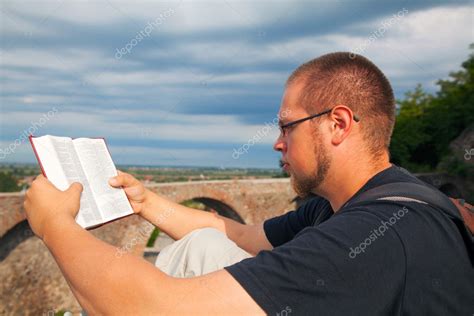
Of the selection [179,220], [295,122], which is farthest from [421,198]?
[179,220]

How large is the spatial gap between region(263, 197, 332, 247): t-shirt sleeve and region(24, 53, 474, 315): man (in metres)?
0.71

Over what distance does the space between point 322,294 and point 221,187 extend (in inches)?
575

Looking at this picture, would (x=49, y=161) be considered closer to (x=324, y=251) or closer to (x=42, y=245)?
(x=324, y=251)

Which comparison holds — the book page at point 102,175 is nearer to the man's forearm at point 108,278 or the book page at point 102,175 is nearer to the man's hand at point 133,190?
the man's hand at point 133,190

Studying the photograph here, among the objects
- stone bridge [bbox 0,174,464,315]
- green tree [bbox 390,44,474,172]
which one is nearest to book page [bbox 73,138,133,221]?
stone bridge [bbox 0,174,464,315]

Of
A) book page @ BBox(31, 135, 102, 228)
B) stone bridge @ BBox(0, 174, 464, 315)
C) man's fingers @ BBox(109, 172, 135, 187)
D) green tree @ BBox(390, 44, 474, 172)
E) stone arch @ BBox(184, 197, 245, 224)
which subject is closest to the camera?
book page @ BBox(31, 135, 102, 228)

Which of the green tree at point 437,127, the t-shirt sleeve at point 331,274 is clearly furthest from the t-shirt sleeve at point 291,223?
the green tree at point 437,127

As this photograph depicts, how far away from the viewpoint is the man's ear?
1.85 meters

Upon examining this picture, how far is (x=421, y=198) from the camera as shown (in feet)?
5.00

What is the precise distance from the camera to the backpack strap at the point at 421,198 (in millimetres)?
1523

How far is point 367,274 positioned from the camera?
1.31m

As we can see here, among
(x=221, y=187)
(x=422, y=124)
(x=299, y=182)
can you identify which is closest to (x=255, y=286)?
(x=299, y=182)

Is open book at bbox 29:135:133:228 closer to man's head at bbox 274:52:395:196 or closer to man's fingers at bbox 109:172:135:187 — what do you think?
man's fingers at bbox 109:172:135:187
